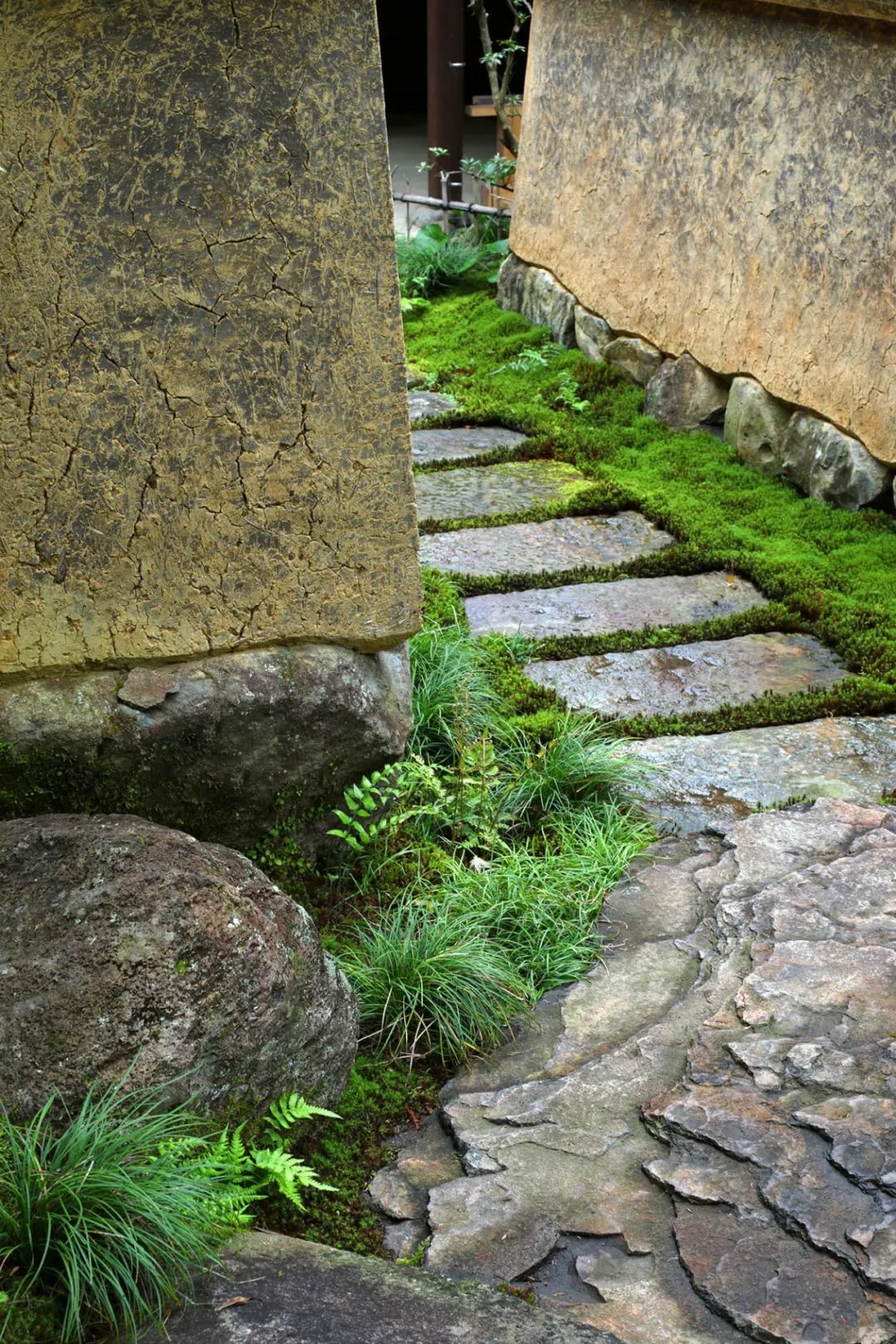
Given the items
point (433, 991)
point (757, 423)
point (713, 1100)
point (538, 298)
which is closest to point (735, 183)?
→ point (757, 423)

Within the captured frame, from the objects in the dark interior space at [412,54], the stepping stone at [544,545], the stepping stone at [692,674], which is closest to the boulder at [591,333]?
the stepping stone at [544,545]

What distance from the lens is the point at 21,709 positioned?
3.05 metres

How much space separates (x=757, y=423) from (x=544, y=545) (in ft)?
4.26

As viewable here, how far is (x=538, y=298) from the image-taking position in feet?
26.7

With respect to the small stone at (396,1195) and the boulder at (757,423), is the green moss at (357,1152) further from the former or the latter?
the boulder at (757,423)

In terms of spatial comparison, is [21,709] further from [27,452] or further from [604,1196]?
[604,1196]

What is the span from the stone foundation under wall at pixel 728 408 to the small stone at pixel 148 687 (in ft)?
11.4

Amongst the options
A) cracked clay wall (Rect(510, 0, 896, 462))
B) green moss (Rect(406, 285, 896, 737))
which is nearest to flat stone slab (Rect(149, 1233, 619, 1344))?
green moss (Rect(406, 285, 896, 737))

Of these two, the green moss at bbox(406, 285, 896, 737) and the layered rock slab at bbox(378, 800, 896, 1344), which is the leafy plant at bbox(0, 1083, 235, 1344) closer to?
the layered rock slab at bbox(378, 800, 896, 1344)

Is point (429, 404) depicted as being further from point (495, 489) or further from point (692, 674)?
point (692, 674)

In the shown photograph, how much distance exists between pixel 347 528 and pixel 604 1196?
5.14 ft

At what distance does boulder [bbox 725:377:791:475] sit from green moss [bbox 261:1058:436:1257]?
13.2 feet

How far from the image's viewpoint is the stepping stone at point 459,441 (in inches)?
260

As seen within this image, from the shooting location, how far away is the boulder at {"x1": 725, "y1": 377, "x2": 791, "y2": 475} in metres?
6.07
